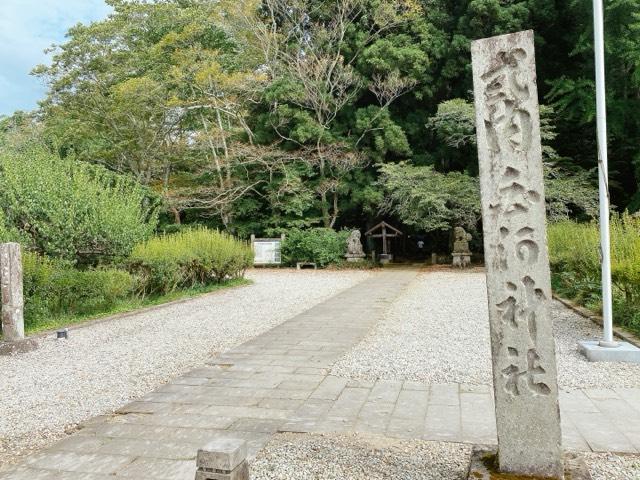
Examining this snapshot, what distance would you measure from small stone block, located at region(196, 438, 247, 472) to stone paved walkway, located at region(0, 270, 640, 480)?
31.4 inches

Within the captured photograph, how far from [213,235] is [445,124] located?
941 centimetres

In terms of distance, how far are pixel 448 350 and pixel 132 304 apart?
6.71 m

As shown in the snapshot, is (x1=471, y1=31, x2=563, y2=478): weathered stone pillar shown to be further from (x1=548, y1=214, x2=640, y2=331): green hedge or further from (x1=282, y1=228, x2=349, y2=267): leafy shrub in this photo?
(x1=282, y1=228, x2=349, y2=267): leafy shrub

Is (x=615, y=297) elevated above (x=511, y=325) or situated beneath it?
situated beneath

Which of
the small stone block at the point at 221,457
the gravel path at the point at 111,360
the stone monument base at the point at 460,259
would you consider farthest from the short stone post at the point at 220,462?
the stone monument base at the point at 460,259

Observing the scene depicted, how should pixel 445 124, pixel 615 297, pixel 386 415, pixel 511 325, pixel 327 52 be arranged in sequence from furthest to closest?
pixel 327 52 < pixel 445 124 < pixel 615 297 < pixel 386 415 < pixel 511 325

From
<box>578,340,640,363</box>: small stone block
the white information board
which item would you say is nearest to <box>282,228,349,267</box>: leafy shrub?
the white information board

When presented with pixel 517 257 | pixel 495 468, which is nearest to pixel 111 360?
pixel 495 468

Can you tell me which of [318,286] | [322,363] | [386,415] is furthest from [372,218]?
[386,415]

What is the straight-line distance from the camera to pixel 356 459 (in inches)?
113

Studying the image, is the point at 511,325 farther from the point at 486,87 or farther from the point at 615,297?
the point at 615,297

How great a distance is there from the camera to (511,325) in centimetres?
239

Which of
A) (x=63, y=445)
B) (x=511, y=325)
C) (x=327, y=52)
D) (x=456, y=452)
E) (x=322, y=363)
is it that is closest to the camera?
(x=511, y=325)

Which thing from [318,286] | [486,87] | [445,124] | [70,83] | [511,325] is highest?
[70,83]
